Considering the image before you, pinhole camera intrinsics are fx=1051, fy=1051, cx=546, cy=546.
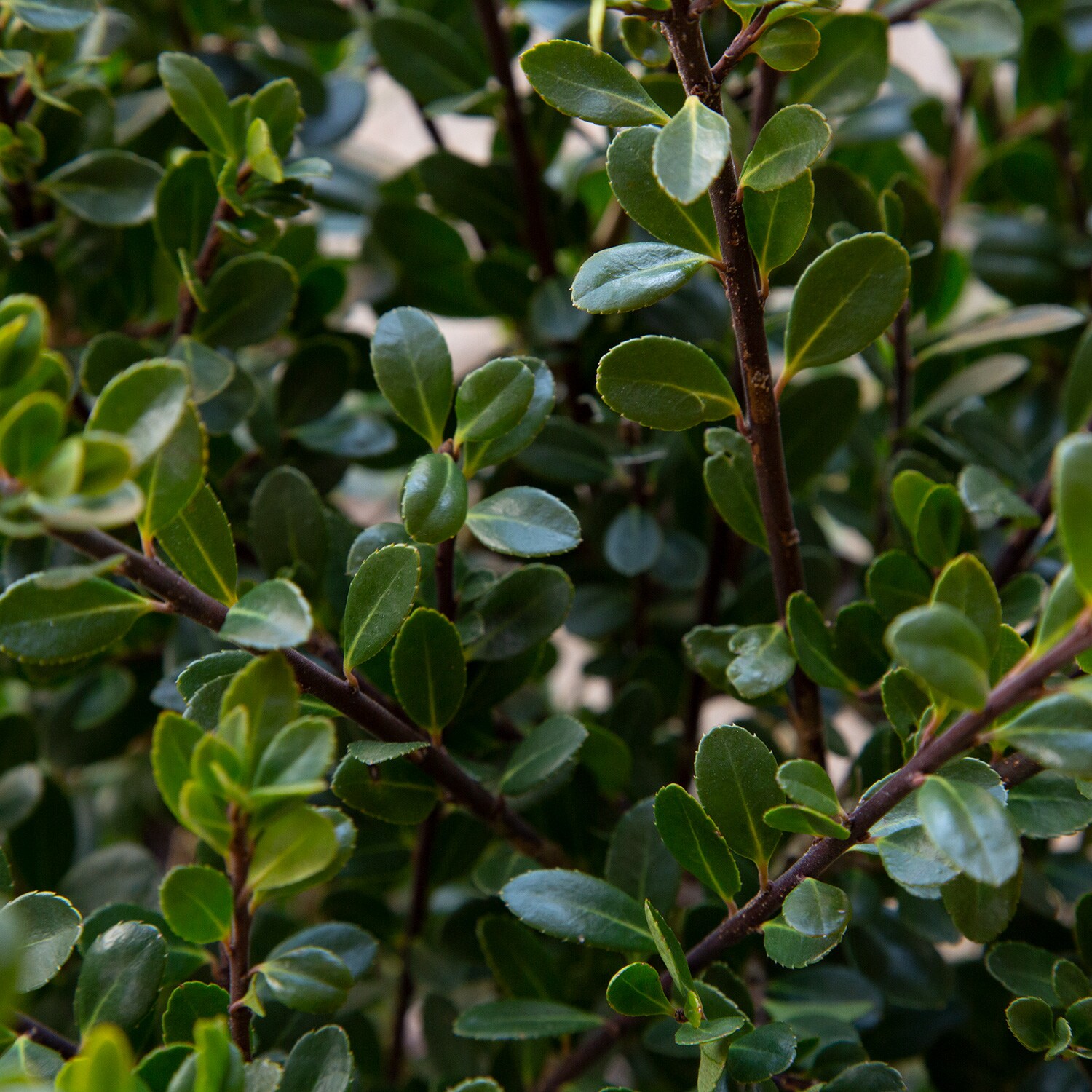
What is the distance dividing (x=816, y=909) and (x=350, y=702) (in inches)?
6.9

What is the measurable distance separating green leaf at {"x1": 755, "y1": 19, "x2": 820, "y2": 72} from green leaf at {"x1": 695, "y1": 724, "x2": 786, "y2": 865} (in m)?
0.23

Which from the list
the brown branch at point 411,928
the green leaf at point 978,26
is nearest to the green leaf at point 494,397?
the brown branch at point 411,928

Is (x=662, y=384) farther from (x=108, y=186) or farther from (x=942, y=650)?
(x=108, y=186)

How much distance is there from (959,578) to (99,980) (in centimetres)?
34

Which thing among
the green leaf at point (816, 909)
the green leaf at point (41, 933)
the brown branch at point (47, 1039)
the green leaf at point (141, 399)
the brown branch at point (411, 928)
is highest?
the green leaf at point (141, 399)

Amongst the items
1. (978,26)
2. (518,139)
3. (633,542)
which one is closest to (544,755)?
(633,542)

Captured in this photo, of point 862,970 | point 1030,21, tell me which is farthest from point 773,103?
point 862,970

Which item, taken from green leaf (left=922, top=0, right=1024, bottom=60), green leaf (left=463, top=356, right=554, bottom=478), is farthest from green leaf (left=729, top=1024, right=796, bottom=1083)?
green leaf (left=922, top=0, right=1024, bottom=60)

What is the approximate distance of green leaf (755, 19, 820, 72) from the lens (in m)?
0.34

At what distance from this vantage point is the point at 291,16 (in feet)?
2.30

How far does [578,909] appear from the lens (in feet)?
1.35

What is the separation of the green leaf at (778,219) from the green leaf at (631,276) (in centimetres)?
3

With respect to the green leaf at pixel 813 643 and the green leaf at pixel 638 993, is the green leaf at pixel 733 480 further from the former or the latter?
the green leaf at pixel 638 993

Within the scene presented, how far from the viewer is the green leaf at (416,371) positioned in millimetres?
416
